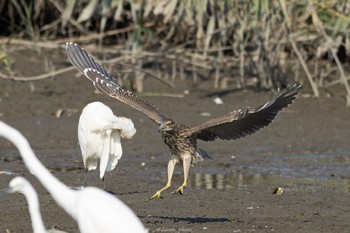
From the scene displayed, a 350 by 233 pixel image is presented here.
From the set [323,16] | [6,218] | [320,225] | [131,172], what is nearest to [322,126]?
[323,16]

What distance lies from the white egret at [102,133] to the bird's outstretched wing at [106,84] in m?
0.39

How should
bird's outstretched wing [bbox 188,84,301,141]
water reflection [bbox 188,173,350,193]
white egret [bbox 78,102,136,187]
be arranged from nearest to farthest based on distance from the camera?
1. bird's outstretched wing [bbox 188,84,301,141]
2. white egret [bbox 78,102,136,187]
3. water reflection [bbox 188,173,350,193]

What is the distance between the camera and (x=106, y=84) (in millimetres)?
10406

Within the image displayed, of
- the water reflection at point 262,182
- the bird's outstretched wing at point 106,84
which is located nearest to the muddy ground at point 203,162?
the water reflection at point 262,182

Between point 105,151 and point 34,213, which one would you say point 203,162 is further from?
point 34,213

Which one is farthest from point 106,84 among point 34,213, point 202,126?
point 34,213

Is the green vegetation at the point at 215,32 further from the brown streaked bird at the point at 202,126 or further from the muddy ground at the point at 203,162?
the brown streaked bird at the point at 202,126

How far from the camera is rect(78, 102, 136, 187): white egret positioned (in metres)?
9.45

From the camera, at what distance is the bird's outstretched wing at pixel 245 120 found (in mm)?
8750

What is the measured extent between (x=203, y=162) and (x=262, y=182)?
1.50m

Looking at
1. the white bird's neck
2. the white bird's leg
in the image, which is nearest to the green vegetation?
the white bird's leg

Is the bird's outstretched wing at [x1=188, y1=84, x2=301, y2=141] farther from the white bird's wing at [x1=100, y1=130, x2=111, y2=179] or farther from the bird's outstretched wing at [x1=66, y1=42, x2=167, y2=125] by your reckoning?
the white bird's wing at [x1=100, y1=130, x2=111, y2=179]

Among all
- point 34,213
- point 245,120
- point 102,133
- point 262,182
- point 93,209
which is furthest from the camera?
point 262,182

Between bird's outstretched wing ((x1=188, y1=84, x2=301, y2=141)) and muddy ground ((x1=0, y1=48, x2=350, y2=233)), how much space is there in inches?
24.7
